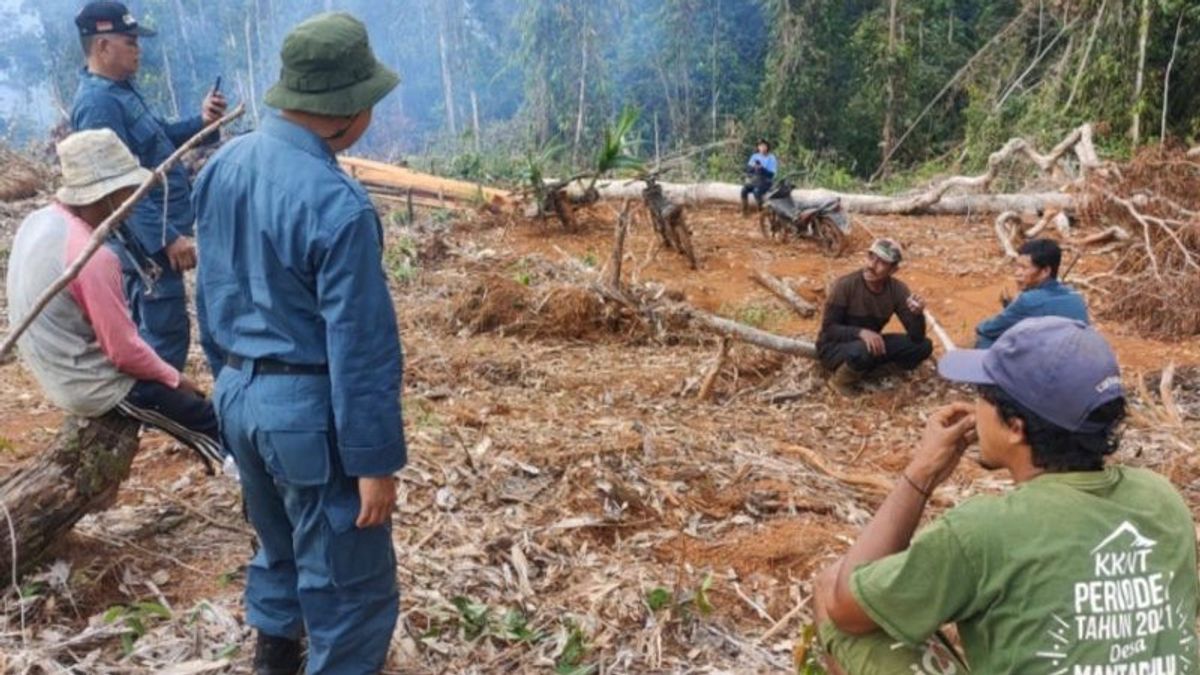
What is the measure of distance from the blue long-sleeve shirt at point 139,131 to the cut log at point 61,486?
104 cm

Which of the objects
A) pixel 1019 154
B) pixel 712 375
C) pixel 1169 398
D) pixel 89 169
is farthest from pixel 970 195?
pixel 89 169

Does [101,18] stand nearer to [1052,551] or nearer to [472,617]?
[472,617]

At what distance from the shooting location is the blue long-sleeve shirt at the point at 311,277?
220cm

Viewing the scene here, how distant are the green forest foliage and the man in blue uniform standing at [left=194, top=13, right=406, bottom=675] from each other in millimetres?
10448

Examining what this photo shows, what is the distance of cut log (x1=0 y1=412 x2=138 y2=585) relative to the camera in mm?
3127

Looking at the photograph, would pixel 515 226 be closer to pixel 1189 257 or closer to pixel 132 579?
pixel 1189 257

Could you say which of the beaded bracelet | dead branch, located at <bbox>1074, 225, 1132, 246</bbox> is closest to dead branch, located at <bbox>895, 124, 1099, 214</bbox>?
dead branch, located at <bbox>1074, 225, 1132, 246</bbox>

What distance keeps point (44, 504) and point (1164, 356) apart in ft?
25.3

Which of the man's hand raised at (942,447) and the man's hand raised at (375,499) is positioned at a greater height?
the man's hand raised at (942,447)

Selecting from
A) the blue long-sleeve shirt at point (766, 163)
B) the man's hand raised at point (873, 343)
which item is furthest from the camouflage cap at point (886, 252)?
the blue long-sleeve shirt at point (766, 163)

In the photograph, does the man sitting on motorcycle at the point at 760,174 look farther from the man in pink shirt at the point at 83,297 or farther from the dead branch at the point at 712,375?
the man in pink shirt at the point at 83,297

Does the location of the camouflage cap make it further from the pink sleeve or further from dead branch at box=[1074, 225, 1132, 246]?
dead branch at box=[1074, 225, 1132, 246]

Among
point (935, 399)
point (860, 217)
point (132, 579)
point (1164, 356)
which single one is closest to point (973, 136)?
point (860, 217)

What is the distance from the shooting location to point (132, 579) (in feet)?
11.1
